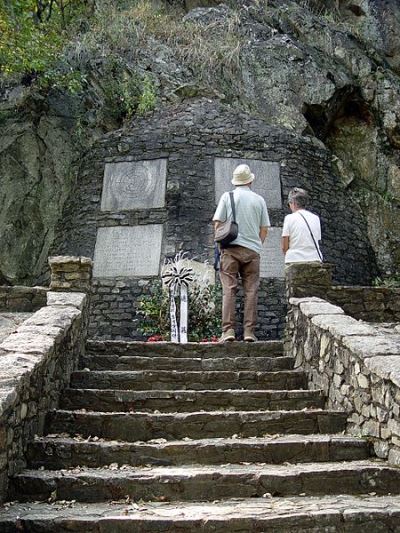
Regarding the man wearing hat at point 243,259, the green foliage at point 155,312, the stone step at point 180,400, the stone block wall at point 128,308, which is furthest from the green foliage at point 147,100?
the stone step at point 180,400

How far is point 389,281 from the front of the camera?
12.6 metres

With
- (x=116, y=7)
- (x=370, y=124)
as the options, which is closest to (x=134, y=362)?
(x=370, y=124)

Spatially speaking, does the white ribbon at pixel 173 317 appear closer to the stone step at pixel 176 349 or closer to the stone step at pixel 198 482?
the stone step at pixel 176 349

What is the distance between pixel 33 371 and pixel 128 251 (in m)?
7.01

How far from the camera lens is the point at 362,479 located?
3.98m

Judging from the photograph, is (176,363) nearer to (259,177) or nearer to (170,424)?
(170,424)

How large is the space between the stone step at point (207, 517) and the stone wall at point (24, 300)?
405 centimetres

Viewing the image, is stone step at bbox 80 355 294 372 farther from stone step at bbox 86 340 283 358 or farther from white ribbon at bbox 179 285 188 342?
white ribbon at bbox 179 285 188 342

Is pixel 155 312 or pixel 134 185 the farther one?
pixel 134 185

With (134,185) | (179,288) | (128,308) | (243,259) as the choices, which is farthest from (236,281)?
(134,185)

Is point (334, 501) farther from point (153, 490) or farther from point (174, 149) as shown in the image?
point (174, 149)

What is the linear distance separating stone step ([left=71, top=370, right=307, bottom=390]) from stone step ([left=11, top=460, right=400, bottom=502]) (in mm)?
1493

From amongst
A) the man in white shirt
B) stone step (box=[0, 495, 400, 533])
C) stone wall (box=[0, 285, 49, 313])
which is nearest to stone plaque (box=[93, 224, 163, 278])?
stone wall (box=[0, 285, 49, 313])

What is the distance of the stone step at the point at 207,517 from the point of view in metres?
3.33
